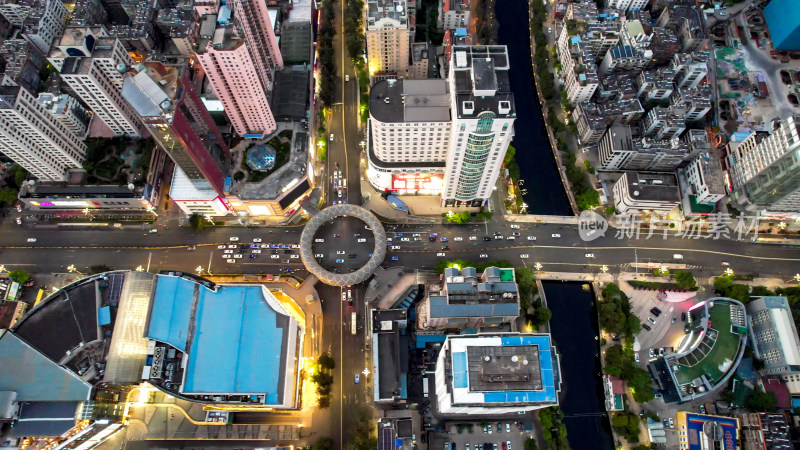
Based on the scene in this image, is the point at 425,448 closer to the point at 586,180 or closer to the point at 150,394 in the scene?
the point at 150,394

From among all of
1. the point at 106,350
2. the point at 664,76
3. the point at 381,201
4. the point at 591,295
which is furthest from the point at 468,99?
the point at 106,350

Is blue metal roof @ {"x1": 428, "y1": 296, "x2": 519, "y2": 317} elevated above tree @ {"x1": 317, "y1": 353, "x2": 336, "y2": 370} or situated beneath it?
elevated above

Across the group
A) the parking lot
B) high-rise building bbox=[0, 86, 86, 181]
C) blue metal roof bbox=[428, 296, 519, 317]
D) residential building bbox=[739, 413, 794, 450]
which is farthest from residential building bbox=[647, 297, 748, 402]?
high-rise building bbox=[0, 86, 86, 181]

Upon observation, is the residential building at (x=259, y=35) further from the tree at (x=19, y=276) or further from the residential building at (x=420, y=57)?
the tree at (x=19, y=276)

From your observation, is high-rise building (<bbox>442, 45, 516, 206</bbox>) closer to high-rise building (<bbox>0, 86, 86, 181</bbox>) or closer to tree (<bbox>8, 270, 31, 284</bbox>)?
high-rise building (<bbox>0, 86, 86, 181</bbox>)

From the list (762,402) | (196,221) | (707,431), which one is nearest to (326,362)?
(196,221)

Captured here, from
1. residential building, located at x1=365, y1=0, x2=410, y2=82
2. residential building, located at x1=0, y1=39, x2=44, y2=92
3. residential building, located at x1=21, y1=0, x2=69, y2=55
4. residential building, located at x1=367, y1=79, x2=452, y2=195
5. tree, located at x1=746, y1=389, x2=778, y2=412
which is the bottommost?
tree, located at x1=746, y1=389, x2=778, y2=412

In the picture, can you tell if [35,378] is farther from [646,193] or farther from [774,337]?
[774,337]
